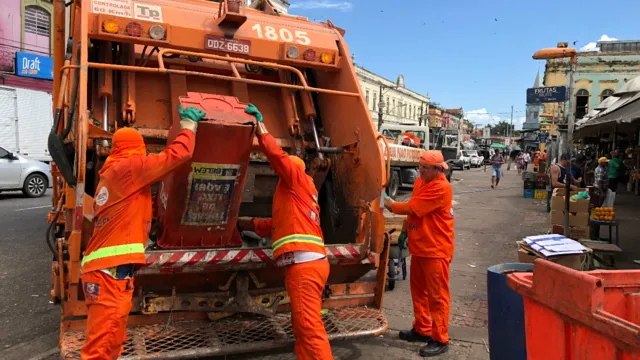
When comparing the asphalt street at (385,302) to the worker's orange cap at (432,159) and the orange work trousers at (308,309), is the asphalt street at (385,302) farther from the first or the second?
the worker's orange cap at (432,159)

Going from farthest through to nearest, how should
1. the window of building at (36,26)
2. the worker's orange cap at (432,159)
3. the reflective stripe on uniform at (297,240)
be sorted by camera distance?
the window of building at (36,26) < the worker's orange cap at (432,159) < the reflective stripe on uniform at (297,240)

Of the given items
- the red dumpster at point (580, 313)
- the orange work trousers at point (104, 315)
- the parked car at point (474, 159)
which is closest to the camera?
the red dumpster at point (580, 313)

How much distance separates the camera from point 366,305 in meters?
3.89

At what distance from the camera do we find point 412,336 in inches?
165

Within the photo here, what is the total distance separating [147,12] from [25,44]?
20612mm

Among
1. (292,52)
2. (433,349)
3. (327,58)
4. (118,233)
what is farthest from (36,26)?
(433,349)

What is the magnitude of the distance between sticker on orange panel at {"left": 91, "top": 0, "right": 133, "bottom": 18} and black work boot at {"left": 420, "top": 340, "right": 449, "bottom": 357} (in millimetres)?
3282

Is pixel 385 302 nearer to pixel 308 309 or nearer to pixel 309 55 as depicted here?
pixel 308 309

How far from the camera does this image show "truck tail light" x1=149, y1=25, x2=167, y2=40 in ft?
12.2

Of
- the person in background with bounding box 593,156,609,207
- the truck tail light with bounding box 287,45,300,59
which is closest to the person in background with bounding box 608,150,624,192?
the person in background with bounding box 593,156,609,207

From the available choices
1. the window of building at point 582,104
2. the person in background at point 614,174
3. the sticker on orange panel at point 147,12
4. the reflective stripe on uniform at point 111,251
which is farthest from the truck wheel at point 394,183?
the reflective stripe on uniform at point 111,251

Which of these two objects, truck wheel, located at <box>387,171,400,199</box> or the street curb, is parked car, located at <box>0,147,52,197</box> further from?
the street curb

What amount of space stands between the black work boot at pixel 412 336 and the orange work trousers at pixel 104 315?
2.33 m

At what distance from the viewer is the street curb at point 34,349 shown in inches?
144
